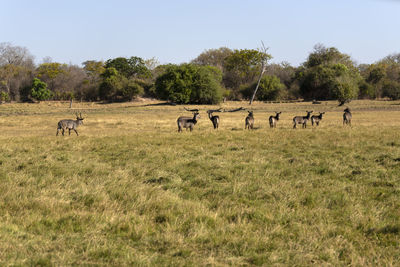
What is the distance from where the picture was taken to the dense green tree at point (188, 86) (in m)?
57.2

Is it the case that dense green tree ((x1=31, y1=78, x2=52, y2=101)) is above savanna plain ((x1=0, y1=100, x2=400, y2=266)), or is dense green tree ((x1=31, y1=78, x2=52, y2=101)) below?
above

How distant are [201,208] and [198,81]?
5253 centimetres

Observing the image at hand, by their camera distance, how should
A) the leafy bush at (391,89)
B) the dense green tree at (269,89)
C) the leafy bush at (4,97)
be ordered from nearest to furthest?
1. the leafy bush at (391,89)
2. the leafy bush at (4,97)
3. the dense green tree at (269,89)

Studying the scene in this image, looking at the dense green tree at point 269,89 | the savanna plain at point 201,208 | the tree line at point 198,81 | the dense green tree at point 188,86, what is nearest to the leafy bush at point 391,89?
the tree line at point 198,81

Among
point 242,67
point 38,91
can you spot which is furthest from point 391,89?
point 38,91

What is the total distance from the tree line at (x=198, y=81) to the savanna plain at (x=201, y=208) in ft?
153

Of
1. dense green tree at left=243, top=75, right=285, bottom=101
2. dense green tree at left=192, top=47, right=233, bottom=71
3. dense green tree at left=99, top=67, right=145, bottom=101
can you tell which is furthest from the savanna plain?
dense green tree at left=192, top=47, right=233, bottom=71

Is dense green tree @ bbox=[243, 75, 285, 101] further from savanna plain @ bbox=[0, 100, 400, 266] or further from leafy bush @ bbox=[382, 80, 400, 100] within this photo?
savanna plain @ bbox=[0, 100, 400, 266]

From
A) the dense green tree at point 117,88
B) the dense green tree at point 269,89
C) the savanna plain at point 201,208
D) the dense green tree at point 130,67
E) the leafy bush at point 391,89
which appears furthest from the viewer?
the dense green tree at point 130,67

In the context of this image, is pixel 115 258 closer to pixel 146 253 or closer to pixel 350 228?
pixel 146 253

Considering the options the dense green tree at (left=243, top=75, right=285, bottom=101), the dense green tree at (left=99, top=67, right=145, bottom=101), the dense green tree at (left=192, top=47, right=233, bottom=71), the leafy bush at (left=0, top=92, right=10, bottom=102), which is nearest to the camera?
the leafy bush at (left=0, top=92, right=10, bottom=102)

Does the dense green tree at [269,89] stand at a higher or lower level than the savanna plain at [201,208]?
higher

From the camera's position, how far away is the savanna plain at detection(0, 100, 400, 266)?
4652 mm

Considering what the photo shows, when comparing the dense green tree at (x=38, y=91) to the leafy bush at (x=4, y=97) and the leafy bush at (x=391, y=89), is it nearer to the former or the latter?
the leafy bush at (x=4, y=97)
